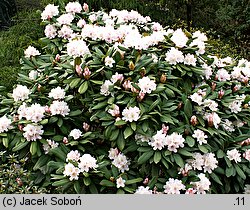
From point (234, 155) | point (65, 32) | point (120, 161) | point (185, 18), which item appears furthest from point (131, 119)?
point (185, 18)

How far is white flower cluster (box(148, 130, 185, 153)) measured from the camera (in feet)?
8.26

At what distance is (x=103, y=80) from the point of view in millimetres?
2752

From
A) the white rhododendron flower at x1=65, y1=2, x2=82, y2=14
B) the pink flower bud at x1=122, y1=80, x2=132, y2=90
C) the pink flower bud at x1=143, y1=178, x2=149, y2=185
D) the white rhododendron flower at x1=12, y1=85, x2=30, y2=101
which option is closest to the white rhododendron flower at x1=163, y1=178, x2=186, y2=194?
the pink flower bud at x1=143, y1=178, x2=149, y2=185

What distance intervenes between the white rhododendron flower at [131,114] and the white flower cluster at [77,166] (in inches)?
11.9

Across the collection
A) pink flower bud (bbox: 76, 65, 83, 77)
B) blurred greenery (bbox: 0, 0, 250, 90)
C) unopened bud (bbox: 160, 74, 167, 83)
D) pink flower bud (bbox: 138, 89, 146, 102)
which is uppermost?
blurred greenery (bbox: 0, 0, 250, 90)

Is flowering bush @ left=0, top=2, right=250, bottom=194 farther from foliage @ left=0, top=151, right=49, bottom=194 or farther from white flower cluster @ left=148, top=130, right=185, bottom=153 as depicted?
foliage @ left=0, top=151, right=49, bottom=194

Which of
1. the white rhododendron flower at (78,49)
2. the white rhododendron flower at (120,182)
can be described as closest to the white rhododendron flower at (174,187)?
the white rhododendron flower at (120,182)

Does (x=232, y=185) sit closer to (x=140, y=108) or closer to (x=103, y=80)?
(x=140, y=108)

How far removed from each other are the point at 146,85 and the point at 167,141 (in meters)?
0.34

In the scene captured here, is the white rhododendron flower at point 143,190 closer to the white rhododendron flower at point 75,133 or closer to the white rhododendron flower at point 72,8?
the white rhododendron flower at point 75,133

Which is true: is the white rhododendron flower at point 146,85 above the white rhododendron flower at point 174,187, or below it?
above

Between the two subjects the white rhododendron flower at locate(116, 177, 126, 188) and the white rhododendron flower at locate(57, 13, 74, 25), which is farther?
the white rhododendron flower at locate(57, 13, 74, 25)

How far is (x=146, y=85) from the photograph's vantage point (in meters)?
2.60

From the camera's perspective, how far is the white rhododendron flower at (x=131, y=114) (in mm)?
→ 2543
